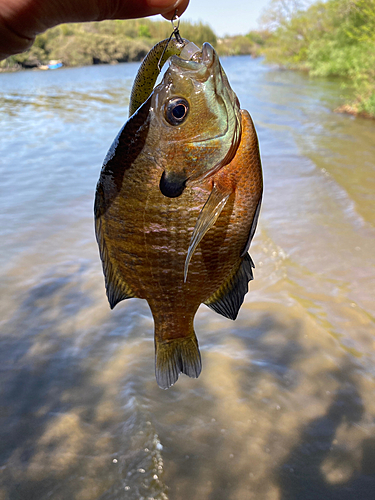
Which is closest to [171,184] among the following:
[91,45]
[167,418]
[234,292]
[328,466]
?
[234,292]

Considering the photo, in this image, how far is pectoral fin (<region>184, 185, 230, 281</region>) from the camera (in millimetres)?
1518

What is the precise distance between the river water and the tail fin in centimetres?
175

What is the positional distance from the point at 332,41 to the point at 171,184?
1615 inches

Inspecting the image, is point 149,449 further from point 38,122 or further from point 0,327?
point 38,122

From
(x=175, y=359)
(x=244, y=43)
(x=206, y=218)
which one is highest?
(x=244, y=43)

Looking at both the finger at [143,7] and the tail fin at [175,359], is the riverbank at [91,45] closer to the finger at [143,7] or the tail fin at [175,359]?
the finger at [143,7]

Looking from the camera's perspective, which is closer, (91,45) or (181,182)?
(181,182)

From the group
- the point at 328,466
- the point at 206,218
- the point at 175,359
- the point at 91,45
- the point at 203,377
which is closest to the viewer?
the point at 206,218

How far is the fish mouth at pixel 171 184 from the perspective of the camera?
61.9 inches

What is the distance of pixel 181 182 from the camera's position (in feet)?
5.18

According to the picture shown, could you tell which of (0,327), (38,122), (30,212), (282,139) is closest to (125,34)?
(38,122)

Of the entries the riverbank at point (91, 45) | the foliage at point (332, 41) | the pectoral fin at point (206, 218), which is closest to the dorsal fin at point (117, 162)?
the pectoral fin at point (206, 218)

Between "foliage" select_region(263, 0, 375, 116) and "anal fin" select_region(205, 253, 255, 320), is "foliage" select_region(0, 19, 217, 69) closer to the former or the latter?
"foliage" select_region(263, 0, 375, 116)

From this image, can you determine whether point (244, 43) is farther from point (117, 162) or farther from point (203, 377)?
point (117, 162)
